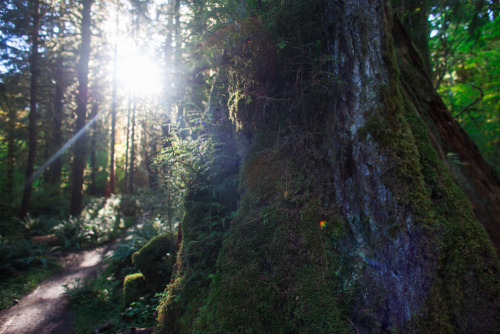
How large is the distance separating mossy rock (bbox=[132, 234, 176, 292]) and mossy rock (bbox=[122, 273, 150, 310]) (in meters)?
0.19

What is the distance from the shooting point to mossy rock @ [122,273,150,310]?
5.72m

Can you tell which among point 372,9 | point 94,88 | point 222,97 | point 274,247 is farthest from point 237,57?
point 94,88

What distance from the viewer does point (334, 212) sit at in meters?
3.08

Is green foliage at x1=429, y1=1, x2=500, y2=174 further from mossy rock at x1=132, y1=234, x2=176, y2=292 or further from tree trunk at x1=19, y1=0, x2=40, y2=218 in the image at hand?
tree trunk at x1=19, y1=0, x2=40, y2=218

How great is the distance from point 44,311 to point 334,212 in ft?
24.3

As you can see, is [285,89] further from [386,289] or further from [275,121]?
[386,289]

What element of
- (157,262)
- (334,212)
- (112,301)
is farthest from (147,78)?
(334,212)

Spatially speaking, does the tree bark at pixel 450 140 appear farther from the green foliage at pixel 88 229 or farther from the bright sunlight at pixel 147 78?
the green foliage at pixel 88 229

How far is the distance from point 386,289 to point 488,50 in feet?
33.6

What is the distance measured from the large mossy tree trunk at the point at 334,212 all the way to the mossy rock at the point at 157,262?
6.09ft

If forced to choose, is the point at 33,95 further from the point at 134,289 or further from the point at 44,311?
the point at 134,289

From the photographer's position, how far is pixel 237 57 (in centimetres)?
420

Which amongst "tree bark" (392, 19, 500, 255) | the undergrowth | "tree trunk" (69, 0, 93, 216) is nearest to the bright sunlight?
the undergrowth

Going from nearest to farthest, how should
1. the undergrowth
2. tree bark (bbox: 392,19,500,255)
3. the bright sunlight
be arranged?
1. tree bark (bbox: 392,19,500,255)
2. the undergrowth
3. the bright sunlight
